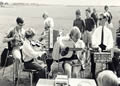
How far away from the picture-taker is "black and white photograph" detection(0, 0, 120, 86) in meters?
4.85

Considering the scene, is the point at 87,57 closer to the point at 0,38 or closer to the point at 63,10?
the point at 63,10

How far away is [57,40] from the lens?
499 cm

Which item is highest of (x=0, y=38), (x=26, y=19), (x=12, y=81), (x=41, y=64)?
(x=26, y=19)

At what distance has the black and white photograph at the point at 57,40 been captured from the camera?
4.85m

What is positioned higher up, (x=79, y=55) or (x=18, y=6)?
(x=18, y=6)

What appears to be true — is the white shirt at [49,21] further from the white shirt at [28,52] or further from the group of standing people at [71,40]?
the white shirt at [28,52]

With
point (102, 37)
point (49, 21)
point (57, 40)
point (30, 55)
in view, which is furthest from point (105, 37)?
point (30, 55)

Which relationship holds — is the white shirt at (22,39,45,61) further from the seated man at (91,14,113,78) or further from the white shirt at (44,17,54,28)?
the seated man at (91,14,113,78)

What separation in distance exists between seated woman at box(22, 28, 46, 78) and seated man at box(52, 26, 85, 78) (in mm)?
271

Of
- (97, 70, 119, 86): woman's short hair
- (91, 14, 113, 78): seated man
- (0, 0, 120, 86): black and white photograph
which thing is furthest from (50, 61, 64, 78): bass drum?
(97, 70, 119, 86): woman's short hair

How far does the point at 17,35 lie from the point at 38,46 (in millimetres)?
411

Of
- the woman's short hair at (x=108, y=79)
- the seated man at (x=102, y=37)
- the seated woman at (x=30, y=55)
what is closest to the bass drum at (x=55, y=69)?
the seated woman at (x=30, y=55)

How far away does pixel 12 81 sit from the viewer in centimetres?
530

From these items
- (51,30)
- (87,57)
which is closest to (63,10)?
(51,30)
